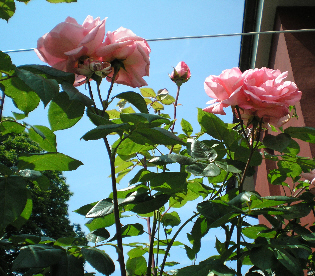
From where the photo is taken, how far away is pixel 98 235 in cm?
68

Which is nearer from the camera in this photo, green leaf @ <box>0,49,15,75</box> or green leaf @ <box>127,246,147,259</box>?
green leaf @ <box>0,49,15,75</box>

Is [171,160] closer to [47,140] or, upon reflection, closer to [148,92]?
[47,140]

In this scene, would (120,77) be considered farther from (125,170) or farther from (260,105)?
(125,170)

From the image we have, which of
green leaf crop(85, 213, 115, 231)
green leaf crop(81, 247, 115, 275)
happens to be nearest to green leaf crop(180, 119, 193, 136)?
green leaf crop(85, 213, 115, 231)

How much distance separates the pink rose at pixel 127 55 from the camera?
64 cm

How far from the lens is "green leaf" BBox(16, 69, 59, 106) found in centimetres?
46

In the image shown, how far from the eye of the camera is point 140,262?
858 millimetres

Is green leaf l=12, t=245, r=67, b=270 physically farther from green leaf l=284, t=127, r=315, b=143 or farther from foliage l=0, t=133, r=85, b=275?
foliage l=0, t=133, r=85, b=275

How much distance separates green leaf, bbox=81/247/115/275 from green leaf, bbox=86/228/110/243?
0.45 feet

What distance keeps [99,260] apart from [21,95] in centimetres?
37

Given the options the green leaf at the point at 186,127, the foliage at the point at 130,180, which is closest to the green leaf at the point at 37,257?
the foliage at the point at 130,180

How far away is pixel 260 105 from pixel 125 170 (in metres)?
0.58

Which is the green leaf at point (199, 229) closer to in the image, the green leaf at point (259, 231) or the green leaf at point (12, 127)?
the green leaf at point (259, 231)

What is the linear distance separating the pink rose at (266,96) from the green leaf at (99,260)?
48 cm
